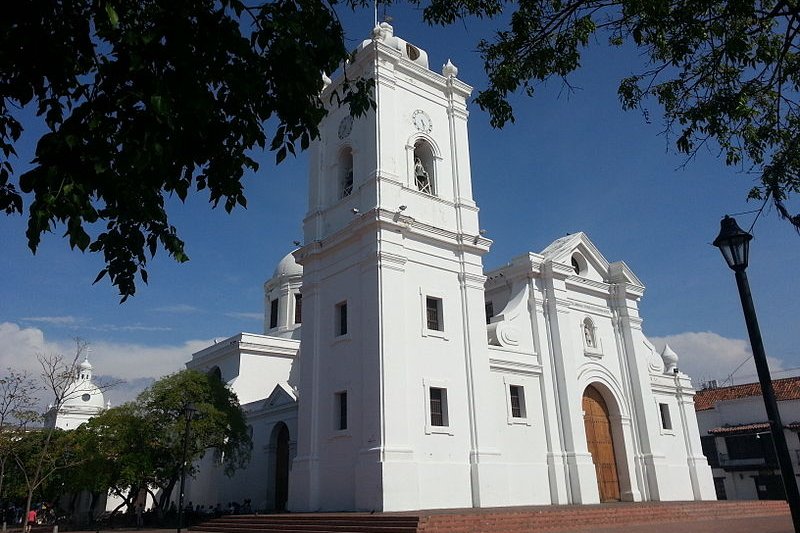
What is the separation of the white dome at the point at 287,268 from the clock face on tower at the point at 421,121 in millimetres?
16230

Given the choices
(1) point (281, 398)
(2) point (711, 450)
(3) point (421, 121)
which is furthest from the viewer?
(2) point (711, 450)

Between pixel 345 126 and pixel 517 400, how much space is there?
34.0 ft

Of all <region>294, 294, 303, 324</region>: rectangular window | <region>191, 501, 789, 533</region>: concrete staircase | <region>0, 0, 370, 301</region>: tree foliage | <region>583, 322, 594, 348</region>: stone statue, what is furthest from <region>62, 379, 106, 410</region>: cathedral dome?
<region>0, 0, 370, 301</region>: tree foliage

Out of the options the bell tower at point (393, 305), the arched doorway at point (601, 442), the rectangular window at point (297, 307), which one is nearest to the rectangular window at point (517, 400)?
the bell tower at point (393, 305)

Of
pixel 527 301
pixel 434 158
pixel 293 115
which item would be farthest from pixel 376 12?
pixel 293 115

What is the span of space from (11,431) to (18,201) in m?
22.7

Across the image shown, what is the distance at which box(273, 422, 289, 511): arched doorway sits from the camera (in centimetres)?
2334

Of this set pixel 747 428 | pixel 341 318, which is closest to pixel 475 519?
pixel 341 318

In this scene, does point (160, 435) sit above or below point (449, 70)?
below

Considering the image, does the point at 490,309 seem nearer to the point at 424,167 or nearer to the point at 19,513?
the point at 424,167

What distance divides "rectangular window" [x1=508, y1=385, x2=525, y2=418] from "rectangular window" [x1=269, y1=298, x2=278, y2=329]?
18.1 meters

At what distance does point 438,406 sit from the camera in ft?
57.9

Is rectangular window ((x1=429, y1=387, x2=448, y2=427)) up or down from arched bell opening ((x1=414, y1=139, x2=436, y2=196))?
down

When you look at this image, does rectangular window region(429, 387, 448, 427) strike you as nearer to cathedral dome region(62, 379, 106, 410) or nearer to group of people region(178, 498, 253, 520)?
group of people region(178, 498, 253, 520)
